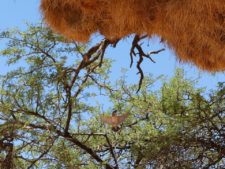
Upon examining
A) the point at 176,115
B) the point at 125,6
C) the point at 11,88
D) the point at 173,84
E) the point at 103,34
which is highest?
the point at 173,84

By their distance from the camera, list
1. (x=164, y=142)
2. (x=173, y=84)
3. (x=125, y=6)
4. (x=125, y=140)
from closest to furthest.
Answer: (x=125, y=6)
(x=164, y=142)
(x=125, y=140)
(x=173, y=84)

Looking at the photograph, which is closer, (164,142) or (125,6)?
(125,6)

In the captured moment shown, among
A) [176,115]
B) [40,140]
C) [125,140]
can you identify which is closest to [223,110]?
[176,115]

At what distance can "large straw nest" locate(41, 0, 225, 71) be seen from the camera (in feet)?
8.66

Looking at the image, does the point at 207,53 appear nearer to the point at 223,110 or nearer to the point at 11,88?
the point at 223,110

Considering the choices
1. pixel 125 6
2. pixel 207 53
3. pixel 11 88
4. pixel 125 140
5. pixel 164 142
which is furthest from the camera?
pixel 125 140

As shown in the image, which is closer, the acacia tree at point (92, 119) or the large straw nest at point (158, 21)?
the large straw nest at point (158, 21)

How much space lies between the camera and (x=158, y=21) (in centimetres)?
284

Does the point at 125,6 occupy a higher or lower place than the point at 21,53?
lower

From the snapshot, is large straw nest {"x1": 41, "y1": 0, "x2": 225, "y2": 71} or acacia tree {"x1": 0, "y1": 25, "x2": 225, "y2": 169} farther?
acacia tree {"x1": 0, "y1": 25, "x2": 225, "y2": 169}

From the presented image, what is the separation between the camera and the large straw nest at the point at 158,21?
8.66 ft

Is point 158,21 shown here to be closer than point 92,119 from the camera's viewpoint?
Yes

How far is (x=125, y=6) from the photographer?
2705 millimetres

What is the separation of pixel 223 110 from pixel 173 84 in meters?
1.23
